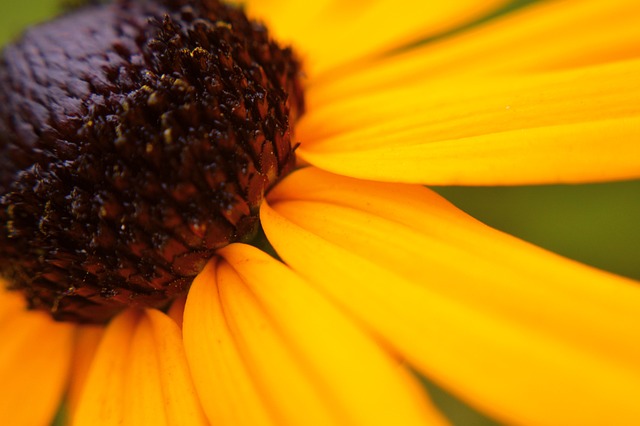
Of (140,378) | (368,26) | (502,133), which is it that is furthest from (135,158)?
(368,26)

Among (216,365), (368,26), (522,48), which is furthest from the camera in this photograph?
(368,26)

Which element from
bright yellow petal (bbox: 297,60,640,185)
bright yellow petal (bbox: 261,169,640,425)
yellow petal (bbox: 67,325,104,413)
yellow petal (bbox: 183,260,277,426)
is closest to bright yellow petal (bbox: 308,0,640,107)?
bright yellow petal (bbox: 297,60,640,185)

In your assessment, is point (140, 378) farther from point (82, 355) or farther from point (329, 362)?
point (329, 362)

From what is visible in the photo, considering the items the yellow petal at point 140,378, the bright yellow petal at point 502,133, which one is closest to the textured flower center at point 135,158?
the yellow petal at point 140,378

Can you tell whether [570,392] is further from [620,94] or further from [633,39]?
[633,39]

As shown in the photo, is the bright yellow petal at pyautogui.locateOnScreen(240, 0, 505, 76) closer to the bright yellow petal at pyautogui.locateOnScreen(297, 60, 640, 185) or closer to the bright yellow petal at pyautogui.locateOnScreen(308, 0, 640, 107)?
the bright yellow petal at pyautogui.locateOnScreen(308, 0, 640, 107)

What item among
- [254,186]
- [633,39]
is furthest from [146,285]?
[633,39]

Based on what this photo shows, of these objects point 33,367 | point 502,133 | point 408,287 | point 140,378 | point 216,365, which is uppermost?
point 502,133
